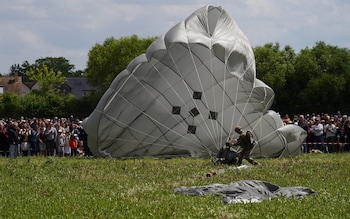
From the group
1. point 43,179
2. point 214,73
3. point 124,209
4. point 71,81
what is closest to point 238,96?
point 214,73

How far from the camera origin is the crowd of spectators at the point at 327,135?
94.4ft

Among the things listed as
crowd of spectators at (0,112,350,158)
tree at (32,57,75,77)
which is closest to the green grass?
crowd of spectators at (0,112,350,158)

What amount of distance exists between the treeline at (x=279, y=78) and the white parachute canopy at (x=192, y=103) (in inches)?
1090

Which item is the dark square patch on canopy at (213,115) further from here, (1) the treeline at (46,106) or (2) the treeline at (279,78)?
(1) the treeline at (46,106)

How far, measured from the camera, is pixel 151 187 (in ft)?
51.4

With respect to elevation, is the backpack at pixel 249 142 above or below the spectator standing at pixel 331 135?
above

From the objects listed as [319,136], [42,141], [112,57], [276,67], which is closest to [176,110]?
[319,136]

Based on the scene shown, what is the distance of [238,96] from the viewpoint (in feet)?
81.4

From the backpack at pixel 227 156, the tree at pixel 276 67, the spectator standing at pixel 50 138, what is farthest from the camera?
the tree at pixel 276 67

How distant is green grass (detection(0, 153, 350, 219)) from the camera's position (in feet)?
37.0

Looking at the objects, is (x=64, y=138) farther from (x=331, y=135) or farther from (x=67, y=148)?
(x=331, y=135)

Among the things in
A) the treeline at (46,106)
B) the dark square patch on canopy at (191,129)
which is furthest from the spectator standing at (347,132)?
the treeline at (46,106)

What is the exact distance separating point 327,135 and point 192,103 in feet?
23.5

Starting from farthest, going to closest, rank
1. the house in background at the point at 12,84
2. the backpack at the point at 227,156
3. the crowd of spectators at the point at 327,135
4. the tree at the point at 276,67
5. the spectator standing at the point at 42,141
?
the house in background at the point at 12,84
the tree at the point at 276,67
the spectator standing at the point at 42,141
the crowd of spectators at the point at 327,135
the backpack at the point at 227,156
